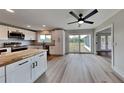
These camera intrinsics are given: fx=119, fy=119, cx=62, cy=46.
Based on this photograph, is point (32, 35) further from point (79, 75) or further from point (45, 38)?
point (79, 75)

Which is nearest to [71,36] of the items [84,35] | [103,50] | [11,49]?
[84,35]

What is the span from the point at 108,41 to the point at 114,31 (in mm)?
7834

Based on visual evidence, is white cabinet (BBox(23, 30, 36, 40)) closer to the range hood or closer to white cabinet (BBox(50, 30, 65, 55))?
the range hood

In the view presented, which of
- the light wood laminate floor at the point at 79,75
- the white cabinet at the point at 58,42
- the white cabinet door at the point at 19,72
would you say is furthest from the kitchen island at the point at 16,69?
the white cabinet at the point at 58,42

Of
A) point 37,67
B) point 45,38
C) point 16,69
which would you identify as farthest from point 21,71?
point 45,38

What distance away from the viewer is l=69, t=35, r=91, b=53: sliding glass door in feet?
37.3

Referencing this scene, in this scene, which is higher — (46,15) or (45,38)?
(46,15)

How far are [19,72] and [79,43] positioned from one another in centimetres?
926

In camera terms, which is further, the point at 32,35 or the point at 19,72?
the point at 32,35

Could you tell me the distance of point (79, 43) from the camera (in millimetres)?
11367

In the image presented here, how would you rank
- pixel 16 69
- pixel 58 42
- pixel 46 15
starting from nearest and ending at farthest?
1. pixel 16 69
2. pixel 46 15
3. pixel 58 42
